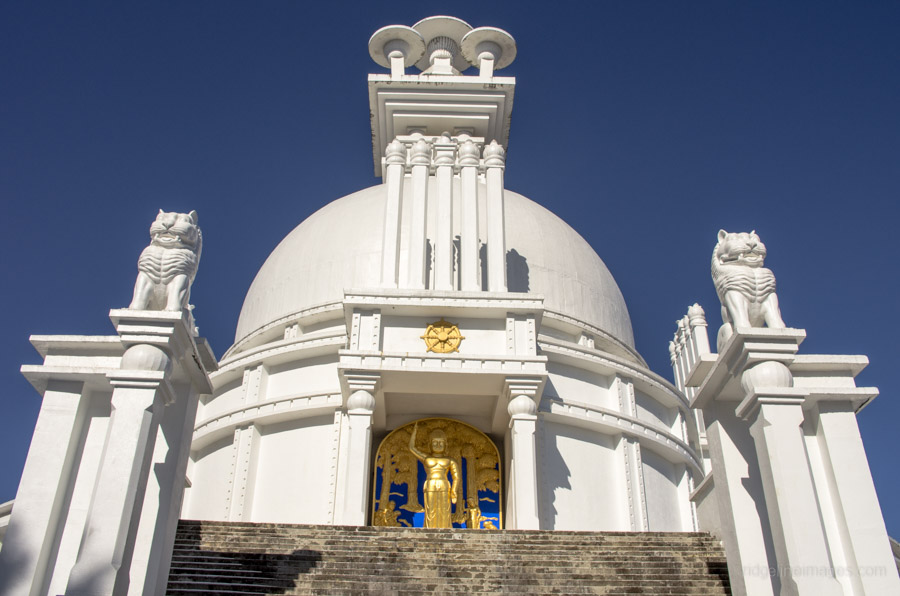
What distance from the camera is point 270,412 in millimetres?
21656

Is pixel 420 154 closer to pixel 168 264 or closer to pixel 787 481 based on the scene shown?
pixel 168 264

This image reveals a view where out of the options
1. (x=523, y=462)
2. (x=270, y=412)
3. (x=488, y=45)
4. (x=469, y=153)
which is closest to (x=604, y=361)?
(x=469, y=153)

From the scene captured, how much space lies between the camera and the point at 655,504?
21531 mm

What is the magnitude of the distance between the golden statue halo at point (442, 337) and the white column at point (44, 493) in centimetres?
812

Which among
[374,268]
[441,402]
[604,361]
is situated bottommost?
[441,402]

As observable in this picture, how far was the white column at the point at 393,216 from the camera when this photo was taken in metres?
19.2

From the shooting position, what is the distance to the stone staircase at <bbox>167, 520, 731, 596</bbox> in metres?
10.4

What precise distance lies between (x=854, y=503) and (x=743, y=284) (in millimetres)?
2975

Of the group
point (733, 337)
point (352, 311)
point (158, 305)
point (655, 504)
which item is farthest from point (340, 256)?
point (733, 337)

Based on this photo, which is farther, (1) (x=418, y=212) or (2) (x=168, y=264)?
(1) (x=418, y=212)

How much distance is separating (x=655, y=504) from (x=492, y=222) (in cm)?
838

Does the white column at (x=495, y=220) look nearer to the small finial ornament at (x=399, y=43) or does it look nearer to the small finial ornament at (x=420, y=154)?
the small finial ornament at (x=420, y=154)

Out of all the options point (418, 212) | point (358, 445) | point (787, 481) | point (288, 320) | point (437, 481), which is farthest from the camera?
point (288, 320)

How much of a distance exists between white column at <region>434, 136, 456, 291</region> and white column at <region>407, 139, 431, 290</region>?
0.32m
